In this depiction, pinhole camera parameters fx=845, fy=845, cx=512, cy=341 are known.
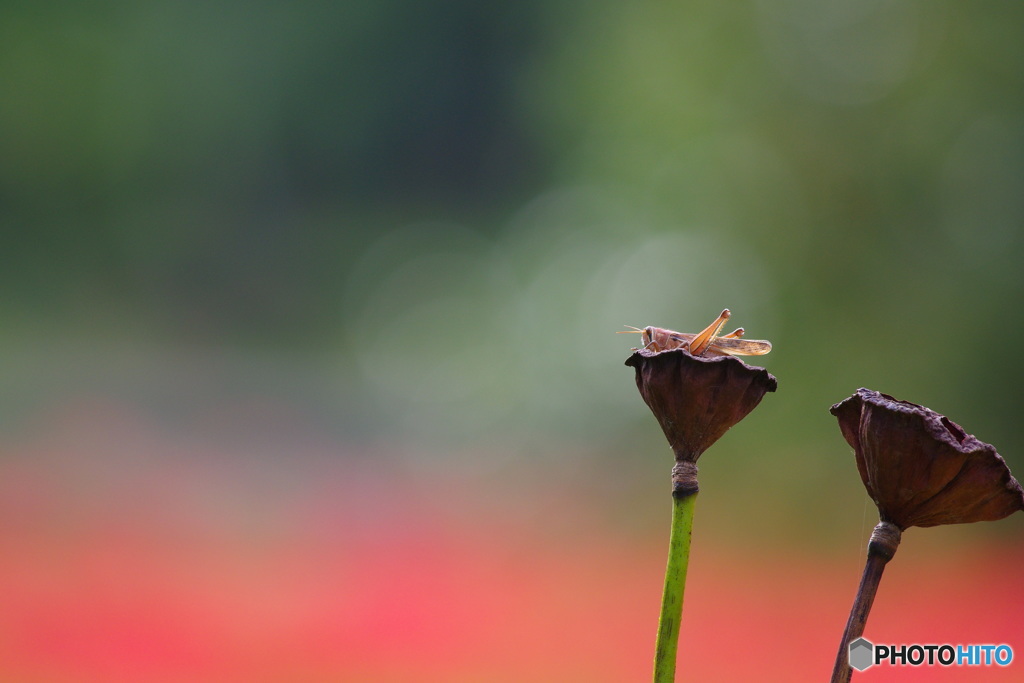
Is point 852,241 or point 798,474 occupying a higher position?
point 852,241

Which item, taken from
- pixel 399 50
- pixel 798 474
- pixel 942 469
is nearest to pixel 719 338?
pixel 942 469

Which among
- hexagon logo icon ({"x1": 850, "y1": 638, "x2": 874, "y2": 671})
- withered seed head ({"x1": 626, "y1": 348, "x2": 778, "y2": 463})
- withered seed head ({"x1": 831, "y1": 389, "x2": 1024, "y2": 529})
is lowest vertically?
hexagon logo icon ({"x1": 850, "y1": 638, "x2": 874, "y2": 671})

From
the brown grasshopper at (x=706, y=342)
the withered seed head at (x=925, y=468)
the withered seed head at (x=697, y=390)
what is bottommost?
the withered seed head at (x=925, y=468)

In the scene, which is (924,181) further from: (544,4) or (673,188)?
(544,4)

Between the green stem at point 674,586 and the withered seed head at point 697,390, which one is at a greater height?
the withered seed head at point 697,390
